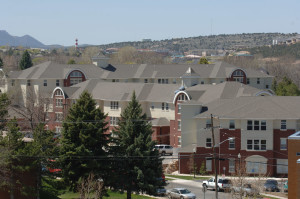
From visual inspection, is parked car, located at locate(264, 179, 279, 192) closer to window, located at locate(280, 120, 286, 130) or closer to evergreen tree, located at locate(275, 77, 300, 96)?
window, located at locate(280, 120, 286, 130)

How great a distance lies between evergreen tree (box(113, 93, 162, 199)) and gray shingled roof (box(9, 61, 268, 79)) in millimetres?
54316

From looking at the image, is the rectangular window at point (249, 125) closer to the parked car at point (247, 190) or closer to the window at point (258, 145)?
the window at point (258, 145)

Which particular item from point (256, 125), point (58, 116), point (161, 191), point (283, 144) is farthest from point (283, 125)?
point (58, 116)

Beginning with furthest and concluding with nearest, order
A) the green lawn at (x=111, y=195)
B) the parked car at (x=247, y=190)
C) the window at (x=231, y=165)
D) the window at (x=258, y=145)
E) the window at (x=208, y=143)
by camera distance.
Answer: the window at (x=208, y=143) < the window at (x=258, y=145) < the window at (x=231, y=165) < the green lawn at (x=111, y=195) < the parked car at (x=247, y=190)

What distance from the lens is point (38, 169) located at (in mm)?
49281

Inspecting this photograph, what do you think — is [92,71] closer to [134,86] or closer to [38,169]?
[134,86]

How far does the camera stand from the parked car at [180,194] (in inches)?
2175

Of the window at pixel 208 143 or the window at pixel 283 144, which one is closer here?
the window at pixel 283 144

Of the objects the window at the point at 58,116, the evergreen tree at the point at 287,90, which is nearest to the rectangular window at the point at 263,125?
the window at the point at 58,116

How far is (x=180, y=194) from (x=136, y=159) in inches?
191

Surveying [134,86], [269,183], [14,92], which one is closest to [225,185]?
[269,183]

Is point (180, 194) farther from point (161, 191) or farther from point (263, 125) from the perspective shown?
point (263, 125)

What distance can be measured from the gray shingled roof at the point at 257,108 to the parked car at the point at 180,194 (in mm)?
15044

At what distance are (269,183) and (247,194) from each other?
8.51 meters
